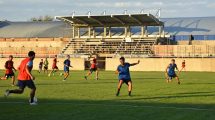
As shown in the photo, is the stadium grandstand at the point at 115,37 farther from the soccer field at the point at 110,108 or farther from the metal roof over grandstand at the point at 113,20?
the soccer field at the point at 110,108

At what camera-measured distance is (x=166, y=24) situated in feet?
292

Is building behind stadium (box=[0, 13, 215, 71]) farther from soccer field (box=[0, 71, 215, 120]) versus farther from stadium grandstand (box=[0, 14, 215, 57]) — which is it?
soccer field (box=[0, 71, 215, 120])

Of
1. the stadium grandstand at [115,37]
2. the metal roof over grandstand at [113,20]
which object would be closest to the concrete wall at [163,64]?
the stadium grandstand at [115,37]

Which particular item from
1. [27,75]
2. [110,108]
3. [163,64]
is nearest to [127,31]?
[163,64]

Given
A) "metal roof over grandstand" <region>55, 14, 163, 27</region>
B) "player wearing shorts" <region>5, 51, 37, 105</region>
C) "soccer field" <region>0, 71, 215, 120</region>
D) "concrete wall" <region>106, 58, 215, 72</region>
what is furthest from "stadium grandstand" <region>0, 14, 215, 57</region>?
"player wearing shorts" <region>5, 51, 37, 105</region>

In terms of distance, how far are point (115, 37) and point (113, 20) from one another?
104 inches

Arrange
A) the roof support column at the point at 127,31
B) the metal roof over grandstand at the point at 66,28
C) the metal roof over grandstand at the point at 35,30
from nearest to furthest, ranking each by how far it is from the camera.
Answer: the roof support column at the point at 127,31 → the metal roof over grandstand at the point at 66,28 → the metal roof over grandstand at the point at 35,30

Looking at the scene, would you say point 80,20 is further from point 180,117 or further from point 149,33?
point 180,117

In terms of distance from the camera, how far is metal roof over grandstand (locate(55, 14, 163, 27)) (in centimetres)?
7028

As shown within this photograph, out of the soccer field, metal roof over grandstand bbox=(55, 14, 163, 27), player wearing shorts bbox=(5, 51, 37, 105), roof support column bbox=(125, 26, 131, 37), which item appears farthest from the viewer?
roof support column bbox=(125, 26, 131, 37)

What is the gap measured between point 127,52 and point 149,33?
9136mm

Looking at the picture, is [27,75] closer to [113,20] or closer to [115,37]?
[113,20]

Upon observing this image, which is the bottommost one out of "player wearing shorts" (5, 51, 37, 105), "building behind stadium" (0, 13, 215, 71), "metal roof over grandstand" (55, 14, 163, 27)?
"player wearing shorts" (5, 51, 37, 105)

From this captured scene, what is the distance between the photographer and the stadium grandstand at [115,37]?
6725 centimetres
